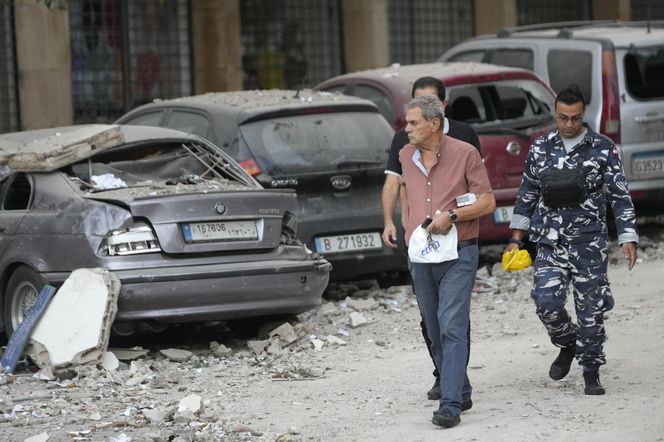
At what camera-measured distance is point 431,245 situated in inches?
298

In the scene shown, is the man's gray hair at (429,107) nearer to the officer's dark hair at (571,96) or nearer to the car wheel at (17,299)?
the officer's dark hair at (571,96)

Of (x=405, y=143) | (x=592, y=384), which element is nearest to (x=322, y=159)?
(x=405, y=143)

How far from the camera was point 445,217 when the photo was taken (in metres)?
7.50

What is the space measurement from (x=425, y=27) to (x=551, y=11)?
2.99 meters

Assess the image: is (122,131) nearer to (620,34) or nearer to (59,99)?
(620,34)

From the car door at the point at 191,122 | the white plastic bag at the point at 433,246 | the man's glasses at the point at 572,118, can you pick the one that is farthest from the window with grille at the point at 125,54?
the white plastic bag at the point at 433,246

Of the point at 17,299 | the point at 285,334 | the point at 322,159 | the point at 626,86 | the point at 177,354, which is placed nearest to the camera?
the point at 177,354

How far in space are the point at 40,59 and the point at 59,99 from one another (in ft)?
1.65

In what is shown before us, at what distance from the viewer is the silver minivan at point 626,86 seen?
1395cm

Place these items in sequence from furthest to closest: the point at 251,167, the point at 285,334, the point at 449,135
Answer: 1. the point at 251,167
2. the point at 285,334
3. the point at 449,135

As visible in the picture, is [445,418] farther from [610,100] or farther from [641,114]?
[641,114]

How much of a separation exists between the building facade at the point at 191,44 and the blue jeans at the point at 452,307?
855cm

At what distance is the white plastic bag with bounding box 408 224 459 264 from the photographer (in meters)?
7.53

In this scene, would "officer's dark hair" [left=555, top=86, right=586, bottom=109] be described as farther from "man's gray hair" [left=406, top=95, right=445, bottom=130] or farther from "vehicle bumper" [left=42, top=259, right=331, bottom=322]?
"vehicle bumper" [left=42, top=259, right=331, bottom=322]
